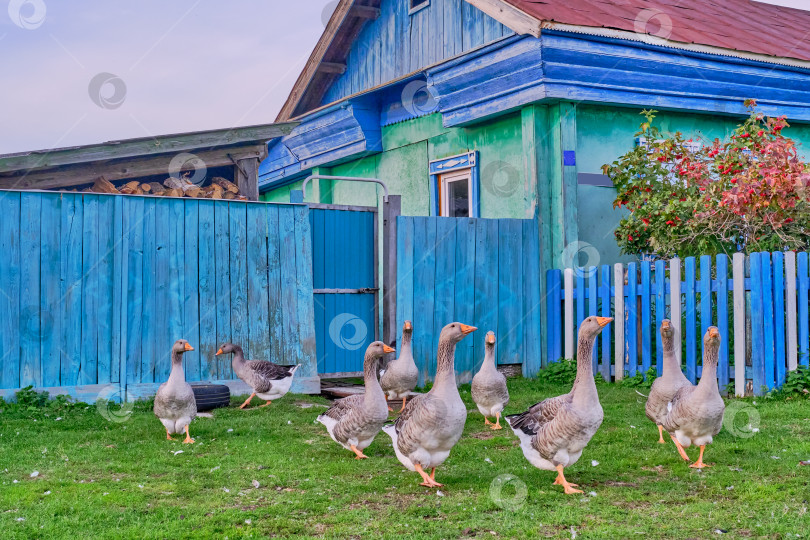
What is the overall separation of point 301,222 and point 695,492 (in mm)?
7477

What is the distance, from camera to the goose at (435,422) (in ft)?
20.9

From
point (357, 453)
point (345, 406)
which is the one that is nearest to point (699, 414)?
point (357, 453)

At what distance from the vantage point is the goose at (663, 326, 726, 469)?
7.04m

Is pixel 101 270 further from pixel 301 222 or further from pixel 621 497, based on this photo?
pixel 621 497

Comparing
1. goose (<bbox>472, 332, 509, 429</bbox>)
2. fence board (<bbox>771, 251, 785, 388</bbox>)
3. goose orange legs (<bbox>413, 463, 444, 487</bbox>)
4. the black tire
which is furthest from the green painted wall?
goose orange legs (<bbox>413, 463, 444, 487</bbox>)

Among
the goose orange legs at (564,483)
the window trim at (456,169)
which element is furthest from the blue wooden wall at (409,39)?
the goose orange legs at (564,483)

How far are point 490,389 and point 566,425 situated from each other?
284 cm

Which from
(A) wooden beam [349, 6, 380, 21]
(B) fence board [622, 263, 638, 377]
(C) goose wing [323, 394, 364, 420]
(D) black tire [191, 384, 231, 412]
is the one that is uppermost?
(A) wooden beam [349, 6, 380, 21]

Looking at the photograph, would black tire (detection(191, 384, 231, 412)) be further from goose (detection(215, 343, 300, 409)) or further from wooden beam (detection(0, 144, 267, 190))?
wooden beam (detection(0, 144, 267, 190))

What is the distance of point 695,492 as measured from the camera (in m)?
6.28

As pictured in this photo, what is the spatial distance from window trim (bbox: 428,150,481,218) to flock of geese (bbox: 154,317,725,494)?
6.18 m

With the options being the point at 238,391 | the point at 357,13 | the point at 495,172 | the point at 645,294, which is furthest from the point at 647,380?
the point at 357,13

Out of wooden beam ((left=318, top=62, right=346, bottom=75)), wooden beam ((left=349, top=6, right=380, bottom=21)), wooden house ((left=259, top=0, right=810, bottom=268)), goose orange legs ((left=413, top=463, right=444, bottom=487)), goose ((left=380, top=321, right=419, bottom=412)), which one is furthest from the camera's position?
wooden beam ((left=318, top=62, right=346, bottom=75))

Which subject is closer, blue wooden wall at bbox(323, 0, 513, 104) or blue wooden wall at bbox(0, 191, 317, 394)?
blue wooden wall at bbox(0, 191, 317, 394)
